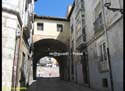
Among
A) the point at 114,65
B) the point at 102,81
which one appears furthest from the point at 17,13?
the point at 102,81

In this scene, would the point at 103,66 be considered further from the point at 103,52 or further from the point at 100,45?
the point at 100,45

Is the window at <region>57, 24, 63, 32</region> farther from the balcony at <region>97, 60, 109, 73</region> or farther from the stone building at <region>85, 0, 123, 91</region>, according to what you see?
the balcony at <region>97, 60, 109, 73</region>

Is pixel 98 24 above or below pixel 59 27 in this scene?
below

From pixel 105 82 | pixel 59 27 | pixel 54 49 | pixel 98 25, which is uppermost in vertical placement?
pixel 59 27

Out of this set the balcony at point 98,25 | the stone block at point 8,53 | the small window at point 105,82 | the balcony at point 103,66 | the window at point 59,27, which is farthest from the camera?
the window at point 59,27

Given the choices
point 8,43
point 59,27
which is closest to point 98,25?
point 8,43

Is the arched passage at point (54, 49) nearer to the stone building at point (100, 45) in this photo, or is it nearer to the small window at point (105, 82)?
the stone building at point (100, 45)

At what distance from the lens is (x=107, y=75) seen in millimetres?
10867

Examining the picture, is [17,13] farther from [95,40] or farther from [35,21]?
[35,21]

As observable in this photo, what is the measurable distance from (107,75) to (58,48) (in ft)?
45.7

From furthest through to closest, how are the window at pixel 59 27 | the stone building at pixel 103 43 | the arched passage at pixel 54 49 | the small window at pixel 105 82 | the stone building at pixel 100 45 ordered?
the arched passage at pixel 54 49 < the window at pixel 59 27 < the small window at pixel 105 82 < the stone building at pixel 100 45 < the stone building at pixel 103 43

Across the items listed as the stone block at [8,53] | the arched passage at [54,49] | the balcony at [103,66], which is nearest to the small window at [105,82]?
the balcony at [103,66]

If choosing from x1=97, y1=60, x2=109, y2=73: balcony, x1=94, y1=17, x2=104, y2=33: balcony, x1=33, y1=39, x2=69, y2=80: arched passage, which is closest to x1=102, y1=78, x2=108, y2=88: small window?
x1=97, y1=60, x2=109, y2=73: balcony

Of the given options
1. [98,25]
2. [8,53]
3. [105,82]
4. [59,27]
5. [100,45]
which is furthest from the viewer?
[59,27]
